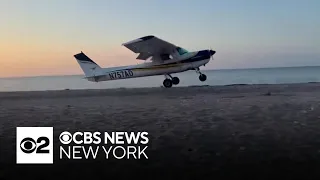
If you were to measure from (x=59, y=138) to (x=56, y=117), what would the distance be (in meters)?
3.13

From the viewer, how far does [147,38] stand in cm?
2298

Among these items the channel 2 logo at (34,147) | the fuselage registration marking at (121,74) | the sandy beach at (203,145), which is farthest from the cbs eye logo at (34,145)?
the fuselage registration marking at (121,74)

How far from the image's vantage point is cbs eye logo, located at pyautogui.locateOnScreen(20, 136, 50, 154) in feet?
17.0

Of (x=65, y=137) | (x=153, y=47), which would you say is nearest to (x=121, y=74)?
(x=153, y=47)

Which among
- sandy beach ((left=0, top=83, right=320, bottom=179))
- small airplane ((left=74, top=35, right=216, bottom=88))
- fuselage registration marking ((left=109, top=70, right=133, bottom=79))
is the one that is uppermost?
small airplane ((left=74, top=35, right=216, bottom=88))

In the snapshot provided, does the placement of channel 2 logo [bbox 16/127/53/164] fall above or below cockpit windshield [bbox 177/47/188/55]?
below

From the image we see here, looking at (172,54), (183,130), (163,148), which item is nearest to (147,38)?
(172,54)

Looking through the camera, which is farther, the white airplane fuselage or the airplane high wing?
the white airplane fuselage

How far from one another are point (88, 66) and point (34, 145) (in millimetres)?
22563

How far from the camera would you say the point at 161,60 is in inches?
965

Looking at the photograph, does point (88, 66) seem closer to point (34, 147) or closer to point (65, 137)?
point (65, 137)

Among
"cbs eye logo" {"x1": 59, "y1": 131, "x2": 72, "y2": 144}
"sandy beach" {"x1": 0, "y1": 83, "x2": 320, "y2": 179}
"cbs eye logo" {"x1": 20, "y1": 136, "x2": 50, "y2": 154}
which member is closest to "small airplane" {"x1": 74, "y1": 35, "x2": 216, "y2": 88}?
"sandy beach" {"x1": 0, "y1": 83, "x2": 320, "y2": 179}

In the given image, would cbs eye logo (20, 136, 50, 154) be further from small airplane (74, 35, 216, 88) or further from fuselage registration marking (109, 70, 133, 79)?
fuselage registration marking (109, 70, 133, 79)

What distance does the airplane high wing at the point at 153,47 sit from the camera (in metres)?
23.2
